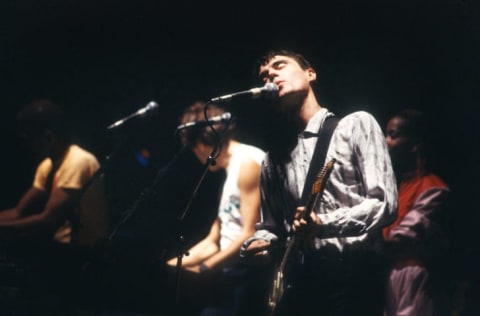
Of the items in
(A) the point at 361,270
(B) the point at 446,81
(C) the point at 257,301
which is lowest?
(C) the point at 257,301

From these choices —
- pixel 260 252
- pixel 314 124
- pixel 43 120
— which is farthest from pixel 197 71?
pixel 260 252

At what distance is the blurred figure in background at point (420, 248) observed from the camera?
291 centimetres

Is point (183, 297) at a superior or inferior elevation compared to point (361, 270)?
inferior

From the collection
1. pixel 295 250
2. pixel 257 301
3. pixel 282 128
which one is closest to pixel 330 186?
pixel 295 250

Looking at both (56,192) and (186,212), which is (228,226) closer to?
(186,212)

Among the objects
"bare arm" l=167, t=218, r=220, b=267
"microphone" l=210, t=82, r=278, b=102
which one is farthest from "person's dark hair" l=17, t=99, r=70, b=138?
"microphone" l=210, t=82, r=278, b=102

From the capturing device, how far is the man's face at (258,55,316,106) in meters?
2.93

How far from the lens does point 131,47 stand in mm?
4184

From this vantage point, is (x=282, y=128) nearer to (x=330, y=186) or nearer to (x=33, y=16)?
(x=330, y=186)

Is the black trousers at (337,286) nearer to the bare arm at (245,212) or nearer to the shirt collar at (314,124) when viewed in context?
the shirt collar at (314,124)

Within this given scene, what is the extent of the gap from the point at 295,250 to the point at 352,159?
1.53 feet

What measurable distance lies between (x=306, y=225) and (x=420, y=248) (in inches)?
33.5

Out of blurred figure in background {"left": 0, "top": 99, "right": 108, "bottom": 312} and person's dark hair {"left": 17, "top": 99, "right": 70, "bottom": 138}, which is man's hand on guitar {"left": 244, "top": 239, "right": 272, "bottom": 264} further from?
person's dark hair {"left": 17, "top": 99, "right": 70, "bottom": 138}

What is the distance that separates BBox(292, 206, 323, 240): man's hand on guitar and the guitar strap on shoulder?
26cm
